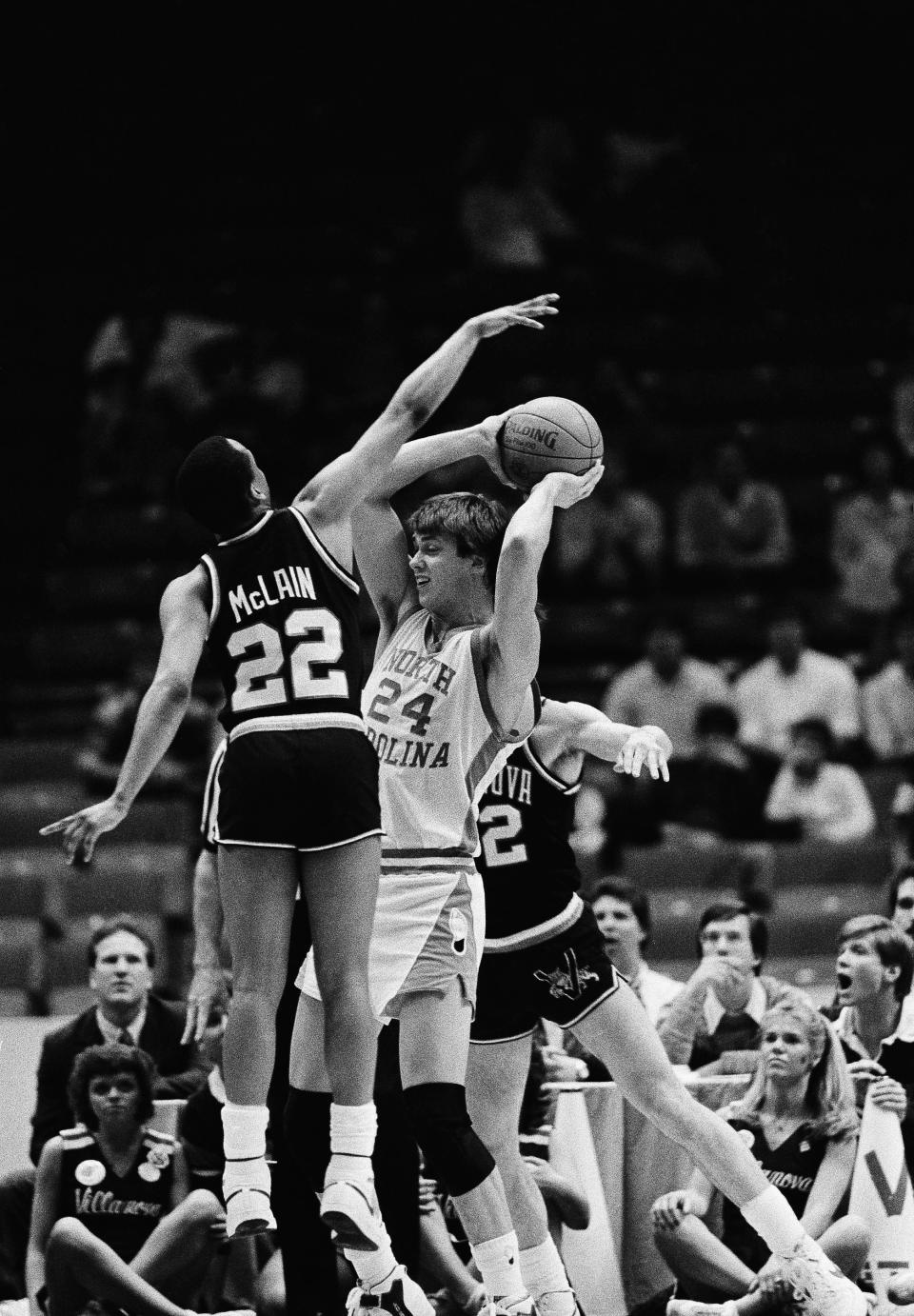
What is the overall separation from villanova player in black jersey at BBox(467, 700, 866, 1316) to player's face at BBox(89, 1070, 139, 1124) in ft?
4.76

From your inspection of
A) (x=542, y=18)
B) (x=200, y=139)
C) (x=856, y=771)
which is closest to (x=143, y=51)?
(x=200, y=139)

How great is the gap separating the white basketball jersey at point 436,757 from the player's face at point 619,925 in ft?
9.17

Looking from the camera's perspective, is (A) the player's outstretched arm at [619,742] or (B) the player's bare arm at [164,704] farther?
(A) the player's outstretched arm at [619,742]

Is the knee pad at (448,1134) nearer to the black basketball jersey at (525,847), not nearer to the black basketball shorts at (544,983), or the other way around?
the black basketball shorts at (544,983)

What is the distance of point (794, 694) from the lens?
1289 cm

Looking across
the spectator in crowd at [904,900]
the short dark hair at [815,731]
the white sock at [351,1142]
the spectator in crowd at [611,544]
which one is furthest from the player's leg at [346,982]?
the spectator in crowd at [611,544]

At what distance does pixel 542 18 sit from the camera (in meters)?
17.6

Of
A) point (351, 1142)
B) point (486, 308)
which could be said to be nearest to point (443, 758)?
point (351, 1142)

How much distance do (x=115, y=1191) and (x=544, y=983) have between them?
1891mm

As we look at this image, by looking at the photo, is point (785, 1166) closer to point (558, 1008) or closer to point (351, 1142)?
point (558, 1008)

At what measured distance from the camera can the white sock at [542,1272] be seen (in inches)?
240

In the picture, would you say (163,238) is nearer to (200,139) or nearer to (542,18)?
(200,139)

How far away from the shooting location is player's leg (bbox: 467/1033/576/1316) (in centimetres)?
609

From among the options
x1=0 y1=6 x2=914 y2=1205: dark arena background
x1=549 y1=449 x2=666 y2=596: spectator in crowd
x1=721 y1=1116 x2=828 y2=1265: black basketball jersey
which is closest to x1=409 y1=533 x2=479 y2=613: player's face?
x1=721 y1=1116 x2=828 y2=1265: black basketball jersey
